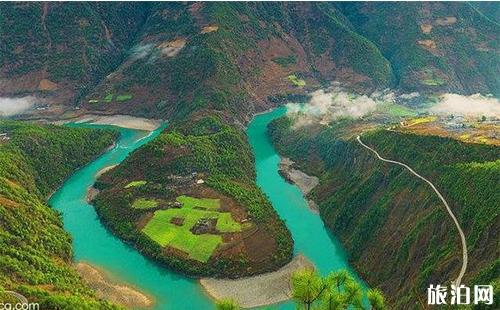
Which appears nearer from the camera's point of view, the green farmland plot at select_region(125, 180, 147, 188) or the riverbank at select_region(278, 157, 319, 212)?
the green farmland plot at select_region(125, 180, 147, 188)

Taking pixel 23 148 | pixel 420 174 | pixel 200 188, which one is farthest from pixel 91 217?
pixel 420 174

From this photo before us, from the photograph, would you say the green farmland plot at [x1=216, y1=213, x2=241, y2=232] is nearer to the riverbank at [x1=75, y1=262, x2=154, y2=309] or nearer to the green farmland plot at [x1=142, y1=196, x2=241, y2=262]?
the green farmland plot at [x1=142, y1=196, x2=241, y2=262]

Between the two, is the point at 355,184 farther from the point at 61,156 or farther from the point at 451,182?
the point at 61,156

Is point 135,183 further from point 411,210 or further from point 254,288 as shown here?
point 411,210

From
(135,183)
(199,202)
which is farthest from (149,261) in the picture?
(135,183)

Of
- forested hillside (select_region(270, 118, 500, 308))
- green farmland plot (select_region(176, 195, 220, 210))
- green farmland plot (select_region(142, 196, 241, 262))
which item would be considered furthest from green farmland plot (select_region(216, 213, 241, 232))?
forested hillside (select_region(270, 118, 500, 308))

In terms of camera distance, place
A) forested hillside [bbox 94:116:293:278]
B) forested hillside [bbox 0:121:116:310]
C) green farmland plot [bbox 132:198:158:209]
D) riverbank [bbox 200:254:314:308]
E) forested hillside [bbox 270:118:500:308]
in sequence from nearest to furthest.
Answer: forested hillside [bbox 270:118:500:308] < forested hillside [bbox 0:121:116:310] < riverbank [bbox 200:254:314:308] < forested hillside [bbox 94:116:293:278] < green farmland plot [bbox 132:198:158:209]

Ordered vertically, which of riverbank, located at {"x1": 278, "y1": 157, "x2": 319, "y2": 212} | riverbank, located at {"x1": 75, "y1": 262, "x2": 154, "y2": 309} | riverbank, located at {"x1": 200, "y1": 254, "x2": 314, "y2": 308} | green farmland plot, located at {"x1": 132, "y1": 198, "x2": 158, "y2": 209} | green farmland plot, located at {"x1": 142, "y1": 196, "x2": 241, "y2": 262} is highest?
riverbank, located at {"x1": 75, "y1": 262, "x2": 154, "y2": 309}
